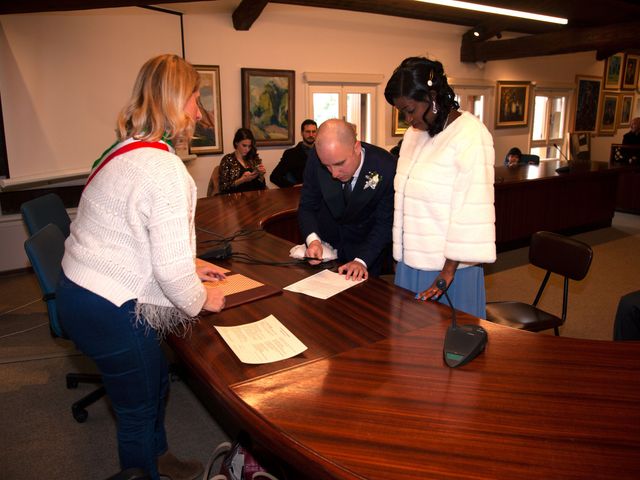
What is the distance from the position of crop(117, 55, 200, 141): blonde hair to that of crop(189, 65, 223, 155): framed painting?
4.68 metres

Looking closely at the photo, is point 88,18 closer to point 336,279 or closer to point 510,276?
point 336,279

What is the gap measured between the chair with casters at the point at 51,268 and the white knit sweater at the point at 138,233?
0.89 metres

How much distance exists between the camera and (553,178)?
19.2 feet

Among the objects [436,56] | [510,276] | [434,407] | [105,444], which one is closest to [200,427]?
[105,444]

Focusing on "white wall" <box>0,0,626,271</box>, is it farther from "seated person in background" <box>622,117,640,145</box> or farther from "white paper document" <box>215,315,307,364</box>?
"white paper document" <box>215,315,307,364</box>

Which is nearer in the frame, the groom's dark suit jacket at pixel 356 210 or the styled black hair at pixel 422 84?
the styled black hair at pixel 422 84

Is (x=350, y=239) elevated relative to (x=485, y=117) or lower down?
lower down

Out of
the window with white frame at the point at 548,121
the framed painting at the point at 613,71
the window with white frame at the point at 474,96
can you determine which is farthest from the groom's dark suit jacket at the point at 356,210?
the framed painting at the point at 613,71

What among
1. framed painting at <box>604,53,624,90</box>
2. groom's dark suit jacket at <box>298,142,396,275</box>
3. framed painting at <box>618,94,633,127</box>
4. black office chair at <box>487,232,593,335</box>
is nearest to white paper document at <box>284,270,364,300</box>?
groom's dark suit jacket at <box>298,142,396,275</box>

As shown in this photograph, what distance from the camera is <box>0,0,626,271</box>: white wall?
587 cm

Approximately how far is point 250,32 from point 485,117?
16.7ft

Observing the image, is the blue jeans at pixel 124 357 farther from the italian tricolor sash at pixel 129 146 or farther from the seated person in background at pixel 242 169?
the seated person in background at pixel 242 169

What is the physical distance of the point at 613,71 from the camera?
38.5 feet

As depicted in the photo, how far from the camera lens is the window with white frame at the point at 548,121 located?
412 inches
